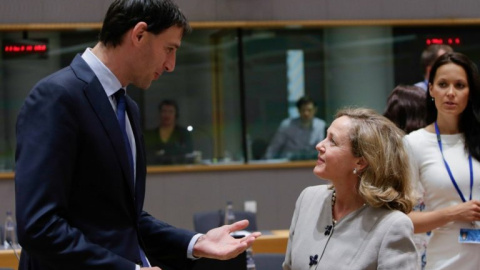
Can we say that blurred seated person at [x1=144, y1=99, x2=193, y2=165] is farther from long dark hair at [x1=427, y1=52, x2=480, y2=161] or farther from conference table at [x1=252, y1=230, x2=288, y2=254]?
long dark hair at [x1=427, y1=52, x2=480, y2=161]

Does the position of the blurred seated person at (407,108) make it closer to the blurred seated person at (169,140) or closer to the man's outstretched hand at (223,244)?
the man's outstretched hand at (223,244)

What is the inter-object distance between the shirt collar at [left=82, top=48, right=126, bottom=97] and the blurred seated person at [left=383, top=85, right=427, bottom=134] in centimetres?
258

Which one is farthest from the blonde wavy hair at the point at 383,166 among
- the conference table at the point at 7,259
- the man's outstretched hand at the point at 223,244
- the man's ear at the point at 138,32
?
the conference table at the point at 7,259

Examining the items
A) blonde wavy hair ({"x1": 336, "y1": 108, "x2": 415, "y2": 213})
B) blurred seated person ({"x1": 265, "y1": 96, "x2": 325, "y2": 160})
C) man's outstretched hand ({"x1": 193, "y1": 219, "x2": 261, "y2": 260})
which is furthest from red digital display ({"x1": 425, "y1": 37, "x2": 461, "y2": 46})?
man's outstretched hand ({"x1": 193, "y1": 219, "x2": 261, "y2": 260})

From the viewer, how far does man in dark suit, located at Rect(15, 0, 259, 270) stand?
1864mm

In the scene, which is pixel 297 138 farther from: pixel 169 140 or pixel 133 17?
pixel 133 17

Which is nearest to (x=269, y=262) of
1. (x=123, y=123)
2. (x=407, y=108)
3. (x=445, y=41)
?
(x=407, y=108)

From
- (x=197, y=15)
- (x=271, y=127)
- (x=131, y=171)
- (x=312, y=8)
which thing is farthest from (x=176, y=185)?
(x=131, y=171)

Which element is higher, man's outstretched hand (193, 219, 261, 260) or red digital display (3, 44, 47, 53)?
red digital display (3, 44, 47, 53)

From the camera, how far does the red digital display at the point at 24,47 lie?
25.9 ft

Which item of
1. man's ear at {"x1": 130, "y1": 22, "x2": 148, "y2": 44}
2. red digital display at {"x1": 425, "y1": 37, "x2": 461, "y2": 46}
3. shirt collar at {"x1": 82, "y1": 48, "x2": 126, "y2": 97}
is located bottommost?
red digital display at {"x1": 425, "y1": 37, "x2": 461, "y2": 46}

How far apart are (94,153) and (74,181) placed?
87mm

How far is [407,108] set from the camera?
439cm

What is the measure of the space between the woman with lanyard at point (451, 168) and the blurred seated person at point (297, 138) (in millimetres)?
4727
